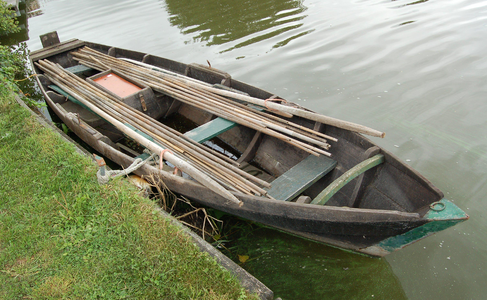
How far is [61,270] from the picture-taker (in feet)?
10.8

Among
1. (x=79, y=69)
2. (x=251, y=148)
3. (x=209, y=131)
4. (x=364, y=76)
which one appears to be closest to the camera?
(x=209, y=131)

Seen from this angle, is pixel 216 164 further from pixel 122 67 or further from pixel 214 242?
pixel 122 67

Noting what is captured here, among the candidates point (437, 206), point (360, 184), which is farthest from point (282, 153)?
point (437, 206)

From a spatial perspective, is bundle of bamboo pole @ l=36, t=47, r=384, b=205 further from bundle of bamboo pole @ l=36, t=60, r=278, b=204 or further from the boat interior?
the boat interior

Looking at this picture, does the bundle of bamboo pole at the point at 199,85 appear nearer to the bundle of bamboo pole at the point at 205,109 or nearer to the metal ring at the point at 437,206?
the bundle of bamboo pole at the point at 205,109

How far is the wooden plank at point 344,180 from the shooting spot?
3.78 m

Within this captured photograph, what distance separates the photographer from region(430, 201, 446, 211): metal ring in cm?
326

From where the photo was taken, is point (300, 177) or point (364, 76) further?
point (364, 76)

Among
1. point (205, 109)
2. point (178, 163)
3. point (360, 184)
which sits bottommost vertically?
point (360, 184)

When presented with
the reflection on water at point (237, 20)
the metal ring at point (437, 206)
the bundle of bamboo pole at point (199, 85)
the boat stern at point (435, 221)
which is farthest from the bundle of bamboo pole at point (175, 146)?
the reflection on water at point (237, 20)

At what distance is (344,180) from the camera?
12.8 ft

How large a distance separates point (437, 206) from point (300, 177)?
1650mm

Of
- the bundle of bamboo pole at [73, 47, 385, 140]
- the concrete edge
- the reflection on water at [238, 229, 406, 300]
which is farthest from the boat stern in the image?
the concrete edge

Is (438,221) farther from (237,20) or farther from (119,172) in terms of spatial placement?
(237,20)
